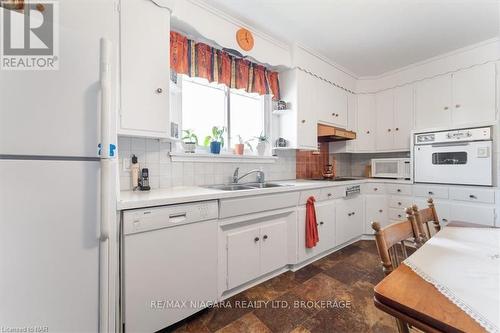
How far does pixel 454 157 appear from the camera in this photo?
8.30ft

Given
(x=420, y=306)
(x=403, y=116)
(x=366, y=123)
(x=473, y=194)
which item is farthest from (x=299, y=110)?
(x=420, y=306)

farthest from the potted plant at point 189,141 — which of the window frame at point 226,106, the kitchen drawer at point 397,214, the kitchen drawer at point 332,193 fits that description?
the kitchen drawer at point 397,214

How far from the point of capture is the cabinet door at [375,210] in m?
3.04

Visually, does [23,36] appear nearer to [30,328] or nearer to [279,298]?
[30,328]

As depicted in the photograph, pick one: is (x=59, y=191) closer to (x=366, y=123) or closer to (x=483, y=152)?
(x=483, y=152)

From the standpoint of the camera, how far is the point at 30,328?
2.97 feet

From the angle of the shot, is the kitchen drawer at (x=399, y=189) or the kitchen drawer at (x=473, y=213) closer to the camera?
the kitchen drawer at (x=473, y=213)

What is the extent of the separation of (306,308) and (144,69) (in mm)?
2106

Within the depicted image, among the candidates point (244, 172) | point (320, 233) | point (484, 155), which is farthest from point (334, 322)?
point (484, 155)

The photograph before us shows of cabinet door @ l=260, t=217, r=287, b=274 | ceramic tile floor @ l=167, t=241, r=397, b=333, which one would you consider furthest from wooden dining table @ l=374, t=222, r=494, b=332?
cabinet door @ l=260, t=217, r=287, b=274

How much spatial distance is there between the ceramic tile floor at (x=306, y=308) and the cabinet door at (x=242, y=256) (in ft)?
0.52

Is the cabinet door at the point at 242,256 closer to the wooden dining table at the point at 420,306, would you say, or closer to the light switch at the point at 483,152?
the wooden dining table at the point at 420,306

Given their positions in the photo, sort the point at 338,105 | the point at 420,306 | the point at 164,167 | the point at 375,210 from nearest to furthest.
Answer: the point at 420,306, the point at 164,167, the point at 375,210, the point at 338,105

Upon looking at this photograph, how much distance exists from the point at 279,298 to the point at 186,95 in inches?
78.8
